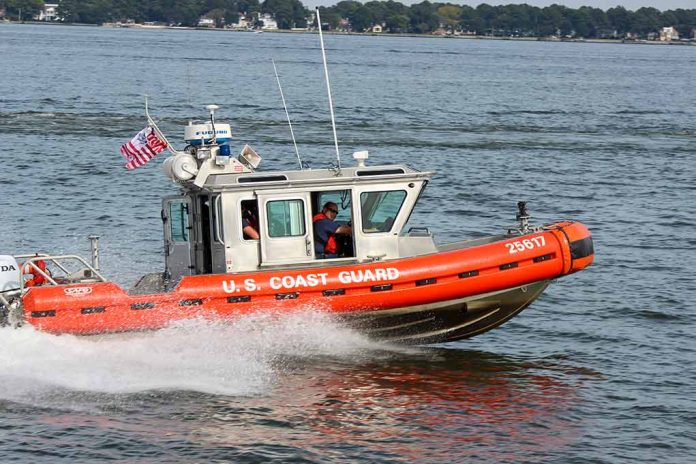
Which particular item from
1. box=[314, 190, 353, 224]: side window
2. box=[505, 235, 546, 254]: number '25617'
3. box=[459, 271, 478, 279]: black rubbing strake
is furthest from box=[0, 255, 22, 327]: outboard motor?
box=[505, 235, 546, 254]: number '25617'

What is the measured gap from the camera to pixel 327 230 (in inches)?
595

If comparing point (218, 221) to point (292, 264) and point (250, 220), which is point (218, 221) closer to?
point (250, 220)

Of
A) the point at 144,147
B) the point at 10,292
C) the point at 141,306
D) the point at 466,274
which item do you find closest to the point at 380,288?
the point at 466,274

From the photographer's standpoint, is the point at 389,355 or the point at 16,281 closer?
the point at 16,281

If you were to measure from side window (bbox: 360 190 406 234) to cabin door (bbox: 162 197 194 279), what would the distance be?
2.21 metres

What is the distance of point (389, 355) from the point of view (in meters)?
16.0

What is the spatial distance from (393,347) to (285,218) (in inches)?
94.5

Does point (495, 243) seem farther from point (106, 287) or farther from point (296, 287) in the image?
point (106, 287)

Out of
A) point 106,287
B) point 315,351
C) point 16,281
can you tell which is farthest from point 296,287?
point 16,281

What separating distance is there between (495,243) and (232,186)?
338 cm

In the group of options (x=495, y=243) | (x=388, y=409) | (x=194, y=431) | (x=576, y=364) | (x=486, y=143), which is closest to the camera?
(x=194, y=431)

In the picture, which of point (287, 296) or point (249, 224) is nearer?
point (287, 296)

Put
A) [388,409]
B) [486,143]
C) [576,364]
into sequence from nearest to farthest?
[388,409], [576,364], [486,143]

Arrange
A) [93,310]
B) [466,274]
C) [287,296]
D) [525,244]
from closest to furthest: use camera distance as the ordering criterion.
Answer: [93,310]
[287,296]
[466,274]
[525,244]
